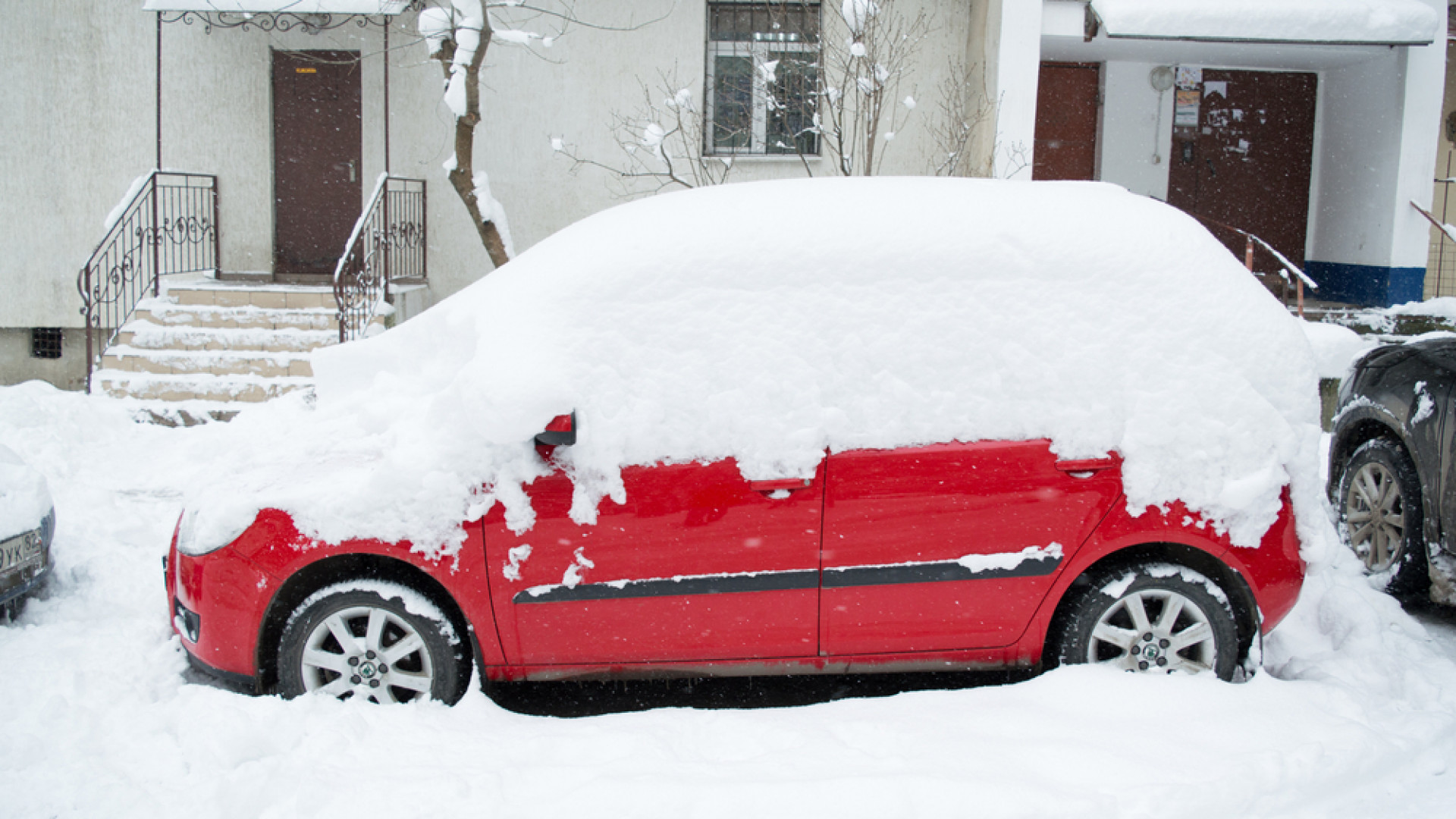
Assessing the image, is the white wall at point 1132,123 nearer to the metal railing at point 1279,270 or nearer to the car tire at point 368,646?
the metal railing at point 1279,270

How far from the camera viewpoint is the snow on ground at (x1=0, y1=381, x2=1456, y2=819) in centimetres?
268

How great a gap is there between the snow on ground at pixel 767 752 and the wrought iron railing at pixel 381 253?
551 centimetres

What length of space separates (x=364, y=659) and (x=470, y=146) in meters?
6.27

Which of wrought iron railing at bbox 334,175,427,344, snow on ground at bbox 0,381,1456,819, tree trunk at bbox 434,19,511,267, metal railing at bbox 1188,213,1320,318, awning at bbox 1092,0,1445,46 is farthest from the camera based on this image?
metal railing at bbox 1188,213,1320,318

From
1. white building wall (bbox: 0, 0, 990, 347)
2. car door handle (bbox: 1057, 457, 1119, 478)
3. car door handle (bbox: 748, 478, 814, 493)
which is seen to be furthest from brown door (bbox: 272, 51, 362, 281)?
car door handle (bbox: 1057, 457, 1119, 478)

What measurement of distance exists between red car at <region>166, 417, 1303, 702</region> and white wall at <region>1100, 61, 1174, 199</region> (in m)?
9.49

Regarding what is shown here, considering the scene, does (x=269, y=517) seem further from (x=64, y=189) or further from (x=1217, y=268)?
(x=64, y=189)

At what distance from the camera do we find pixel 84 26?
10.1m

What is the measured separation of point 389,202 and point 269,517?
7846mm

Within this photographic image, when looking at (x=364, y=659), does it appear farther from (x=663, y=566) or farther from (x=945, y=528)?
(x=945, y=528)

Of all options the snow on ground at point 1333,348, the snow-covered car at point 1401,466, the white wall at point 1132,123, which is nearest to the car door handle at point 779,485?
the snow-covered car at point 1401,466

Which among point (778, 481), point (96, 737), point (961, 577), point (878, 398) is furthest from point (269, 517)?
point (961, 577)

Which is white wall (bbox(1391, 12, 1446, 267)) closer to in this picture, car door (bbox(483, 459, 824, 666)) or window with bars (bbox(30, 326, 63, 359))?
Answer: car door (bbox(483, 459, 824, 666))

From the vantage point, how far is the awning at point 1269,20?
9.11m
